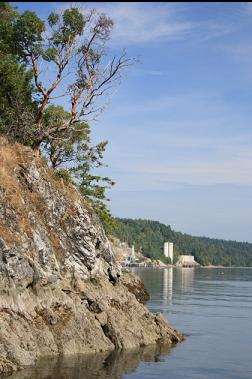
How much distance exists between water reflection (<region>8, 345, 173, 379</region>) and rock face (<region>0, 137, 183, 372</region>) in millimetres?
713

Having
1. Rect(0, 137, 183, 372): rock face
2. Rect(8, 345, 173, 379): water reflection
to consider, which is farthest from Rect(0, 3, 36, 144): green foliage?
Rect(8, 345, 173, 379): water reflection

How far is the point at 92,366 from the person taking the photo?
98.1 feet

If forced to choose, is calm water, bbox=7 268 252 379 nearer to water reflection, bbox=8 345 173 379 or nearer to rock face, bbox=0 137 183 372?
water reflection, bbox=8 345 173 379

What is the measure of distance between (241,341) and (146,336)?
9293 mm

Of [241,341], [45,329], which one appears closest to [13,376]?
[45,329]

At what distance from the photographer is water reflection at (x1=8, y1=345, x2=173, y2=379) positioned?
27.6m

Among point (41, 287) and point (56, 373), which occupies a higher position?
point (41, 287)

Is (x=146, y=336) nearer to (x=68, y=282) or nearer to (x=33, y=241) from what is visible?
(x=68, y=282)

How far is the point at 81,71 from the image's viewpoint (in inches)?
1732

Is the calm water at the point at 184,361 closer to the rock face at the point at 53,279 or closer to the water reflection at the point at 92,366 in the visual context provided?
the water reflection at the point at 92,366

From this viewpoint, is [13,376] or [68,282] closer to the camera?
[13,376]

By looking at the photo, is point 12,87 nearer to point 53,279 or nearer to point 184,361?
point 53,279

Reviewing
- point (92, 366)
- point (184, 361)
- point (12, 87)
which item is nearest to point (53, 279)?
point (92, 366)

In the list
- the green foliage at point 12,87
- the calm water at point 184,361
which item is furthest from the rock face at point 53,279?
the green foliage at point 12,87
